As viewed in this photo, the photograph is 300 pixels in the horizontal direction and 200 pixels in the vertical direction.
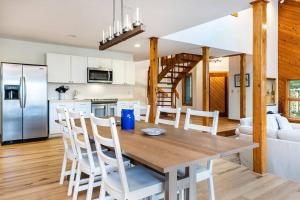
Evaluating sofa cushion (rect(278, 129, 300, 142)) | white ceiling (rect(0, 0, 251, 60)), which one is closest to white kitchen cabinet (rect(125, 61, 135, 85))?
white ceiling (rect(0, 0, 251, 60))

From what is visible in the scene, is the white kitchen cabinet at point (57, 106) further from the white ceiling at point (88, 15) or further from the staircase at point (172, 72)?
the staircase at point (172, 72)

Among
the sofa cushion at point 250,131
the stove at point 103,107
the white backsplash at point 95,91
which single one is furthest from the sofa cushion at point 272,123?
the white backsplash at point 95,91

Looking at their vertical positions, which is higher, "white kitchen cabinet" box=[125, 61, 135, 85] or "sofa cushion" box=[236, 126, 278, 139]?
"white kitchen cabinet" box=[125, 61, 135, 85]

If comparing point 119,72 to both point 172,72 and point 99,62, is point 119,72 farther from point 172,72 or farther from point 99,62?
point 172,72

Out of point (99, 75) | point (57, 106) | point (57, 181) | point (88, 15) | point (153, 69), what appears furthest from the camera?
point (99, 75)

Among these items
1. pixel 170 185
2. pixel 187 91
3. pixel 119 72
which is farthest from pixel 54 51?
pixel 187 91

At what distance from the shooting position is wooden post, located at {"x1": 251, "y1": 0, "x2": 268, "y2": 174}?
3115 millimetres

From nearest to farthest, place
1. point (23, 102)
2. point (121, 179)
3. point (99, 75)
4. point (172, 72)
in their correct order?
1. point (121, 179)
2. point (23, 102)
3. point (99, 75)
4. point (172, 72)

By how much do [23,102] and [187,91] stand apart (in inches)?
328

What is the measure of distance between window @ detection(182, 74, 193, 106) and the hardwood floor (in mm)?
7860

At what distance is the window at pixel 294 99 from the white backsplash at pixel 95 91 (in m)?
6.51

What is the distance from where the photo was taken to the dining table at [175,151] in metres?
1.34

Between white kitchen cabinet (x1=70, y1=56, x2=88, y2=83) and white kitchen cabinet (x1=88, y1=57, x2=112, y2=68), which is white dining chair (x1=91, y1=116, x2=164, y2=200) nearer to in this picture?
white kitchen cabinet (x1=70, y1=56, x2=88, y2=83)

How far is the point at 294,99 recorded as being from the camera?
8742 mm
